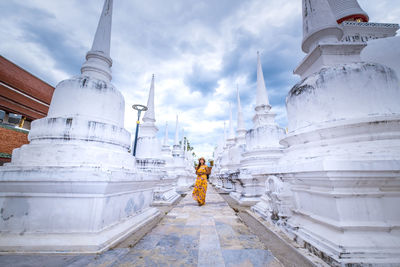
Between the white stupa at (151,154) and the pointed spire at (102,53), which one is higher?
the pointed spire at (102,53)

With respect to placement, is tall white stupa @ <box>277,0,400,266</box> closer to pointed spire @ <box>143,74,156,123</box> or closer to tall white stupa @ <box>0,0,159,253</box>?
tall white stupa @ <box>0,0,159,253</box>

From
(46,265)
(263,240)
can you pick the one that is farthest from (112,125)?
(263,240)

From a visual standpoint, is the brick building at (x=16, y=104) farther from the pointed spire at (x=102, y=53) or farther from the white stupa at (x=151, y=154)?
the pointed spire at (x=102, y=53)

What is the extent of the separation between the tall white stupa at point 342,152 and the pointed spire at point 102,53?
364 centimetres

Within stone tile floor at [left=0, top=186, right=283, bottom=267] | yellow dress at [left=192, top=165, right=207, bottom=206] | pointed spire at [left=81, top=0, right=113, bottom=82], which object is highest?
pointed spire at [left=81, top=0, right=113, bottom=82]

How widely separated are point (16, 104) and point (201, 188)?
1138cm

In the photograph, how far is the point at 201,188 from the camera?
567cm

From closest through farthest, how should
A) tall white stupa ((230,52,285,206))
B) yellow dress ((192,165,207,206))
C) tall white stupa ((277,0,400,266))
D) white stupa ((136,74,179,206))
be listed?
tall white stupa ((277,0,400,266))
yellow dress ((192,165,207,206))
tall white stupa ((230,52,285,206))
white stupa ((136,74,179,206))

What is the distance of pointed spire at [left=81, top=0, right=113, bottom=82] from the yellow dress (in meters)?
4.16

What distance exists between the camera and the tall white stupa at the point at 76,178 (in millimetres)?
2100

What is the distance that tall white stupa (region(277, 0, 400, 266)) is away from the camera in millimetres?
1593

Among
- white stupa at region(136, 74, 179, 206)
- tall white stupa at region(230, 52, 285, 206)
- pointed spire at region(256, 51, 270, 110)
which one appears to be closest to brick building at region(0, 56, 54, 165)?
white stupa at region(136, 74, 179, 206)

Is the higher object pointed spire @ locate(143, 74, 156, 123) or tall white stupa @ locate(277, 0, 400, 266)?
pointed spire @ locate(143, 74, 156, 123)

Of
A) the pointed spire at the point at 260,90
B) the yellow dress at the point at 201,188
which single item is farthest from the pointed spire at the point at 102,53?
the pointed spire at the point at 260,90
